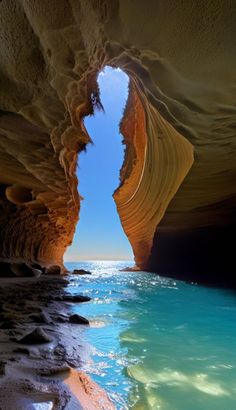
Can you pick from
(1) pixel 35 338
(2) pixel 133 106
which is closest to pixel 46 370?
(1) pixel 35 338

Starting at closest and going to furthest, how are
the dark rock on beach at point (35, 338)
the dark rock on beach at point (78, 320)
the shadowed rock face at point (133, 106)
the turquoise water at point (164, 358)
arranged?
the turquoise water at point (164, 358) < the dark rock on beach at point (35, 338) < the shadowed rock face at point (133, 106) < the dark rock on beach at point (78, 320)

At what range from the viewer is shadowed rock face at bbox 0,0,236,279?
2779 mm

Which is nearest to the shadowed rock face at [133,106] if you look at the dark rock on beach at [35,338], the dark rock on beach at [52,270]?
the dark rock on beach at [52,270]

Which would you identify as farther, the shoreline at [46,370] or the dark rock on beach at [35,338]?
the dark rock on beach at [35,338]

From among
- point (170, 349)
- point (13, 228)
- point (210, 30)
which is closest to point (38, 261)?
point (13, 228)

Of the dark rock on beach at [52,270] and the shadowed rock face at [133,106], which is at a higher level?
the shadowed rock face at [133,106]

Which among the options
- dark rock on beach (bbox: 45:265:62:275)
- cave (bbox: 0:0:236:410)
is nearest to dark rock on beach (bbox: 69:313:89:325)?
Result: cave (bbox: 0:0:236:410)

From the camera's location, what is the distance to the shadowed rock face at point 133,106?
278cm

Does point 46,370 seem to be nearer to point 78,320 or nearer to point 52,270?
point 78,320

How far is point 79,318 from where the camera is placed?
10.8 ft

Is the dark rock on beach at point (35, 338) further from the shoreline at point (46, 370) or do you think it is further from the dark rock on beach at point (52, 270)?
the dark rock on beach at point (52, 270)

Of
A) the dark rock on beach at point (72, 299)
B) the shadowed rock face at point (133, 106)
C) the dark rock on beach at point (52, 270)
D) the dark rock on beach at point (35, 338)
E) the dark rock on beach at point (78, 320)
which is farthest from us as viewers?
the dark rock on beach at point (52, 270)

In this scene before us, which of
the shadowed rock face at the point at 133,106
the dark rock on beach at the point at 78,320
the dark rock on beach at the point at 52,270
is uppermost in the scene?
the shadowed rock face at the point at 133,106

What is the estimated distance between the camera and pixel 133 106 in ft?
35.1
